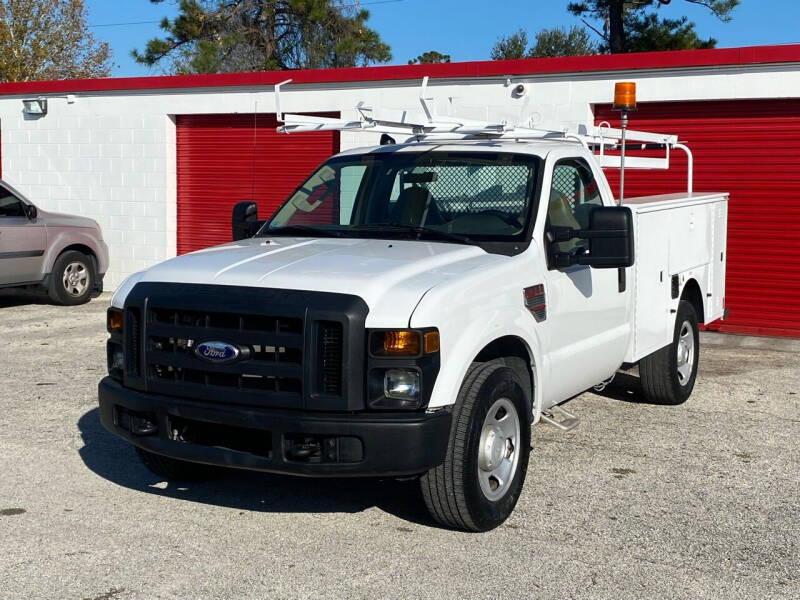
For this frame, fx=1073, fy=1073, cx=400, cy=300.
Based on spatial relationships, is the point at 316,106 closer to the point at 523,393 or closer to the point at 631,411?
the point at 631,411

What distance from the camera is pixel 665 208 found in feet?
24.7

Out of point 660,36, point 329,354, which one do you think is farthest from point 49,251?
point 660,36

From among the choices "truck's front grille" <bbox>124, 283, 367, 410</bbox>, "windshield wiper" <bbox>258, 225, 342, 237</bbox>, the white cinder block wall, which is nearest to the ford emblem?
"truck's front grille" <bbox>124, 283, 367, 410</bbox>

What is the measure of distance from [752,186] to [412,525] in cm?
788

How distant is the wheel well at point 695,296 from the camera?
8430 millimetres

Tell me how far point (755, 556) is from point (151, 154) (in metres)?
12.4

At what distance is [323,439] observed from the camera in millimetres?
4824

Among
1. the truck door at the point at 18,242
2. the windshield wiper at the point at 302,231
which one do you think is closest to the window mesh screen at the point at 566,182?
the windshield wiper at the point at 302,231

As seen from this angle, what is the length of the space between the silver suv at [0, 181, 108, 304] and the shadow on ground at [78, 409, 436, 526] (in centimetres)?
742

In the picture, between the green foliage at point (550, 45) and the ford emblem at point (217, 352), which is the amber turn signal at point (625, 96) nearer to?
the ford emblem at point (217, 352)

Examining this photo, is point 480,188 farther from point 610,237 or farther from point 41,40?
point 41,40

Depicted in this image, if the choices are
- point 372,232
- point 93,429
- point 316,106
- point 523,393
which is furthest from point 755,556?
point 316,106

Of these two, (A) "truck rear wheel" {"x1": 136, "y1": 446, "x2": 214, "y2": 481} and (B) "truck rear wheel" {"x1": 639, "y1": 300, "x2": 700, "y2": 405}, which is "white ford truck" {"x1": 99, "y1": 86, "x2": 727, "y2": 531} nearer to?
(A) "truck rear wheel" {"x1": 136, "y1": 446, "x2": 214, "y2": 481}

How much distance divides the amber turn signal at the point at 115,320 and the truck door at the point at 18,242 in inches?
326
